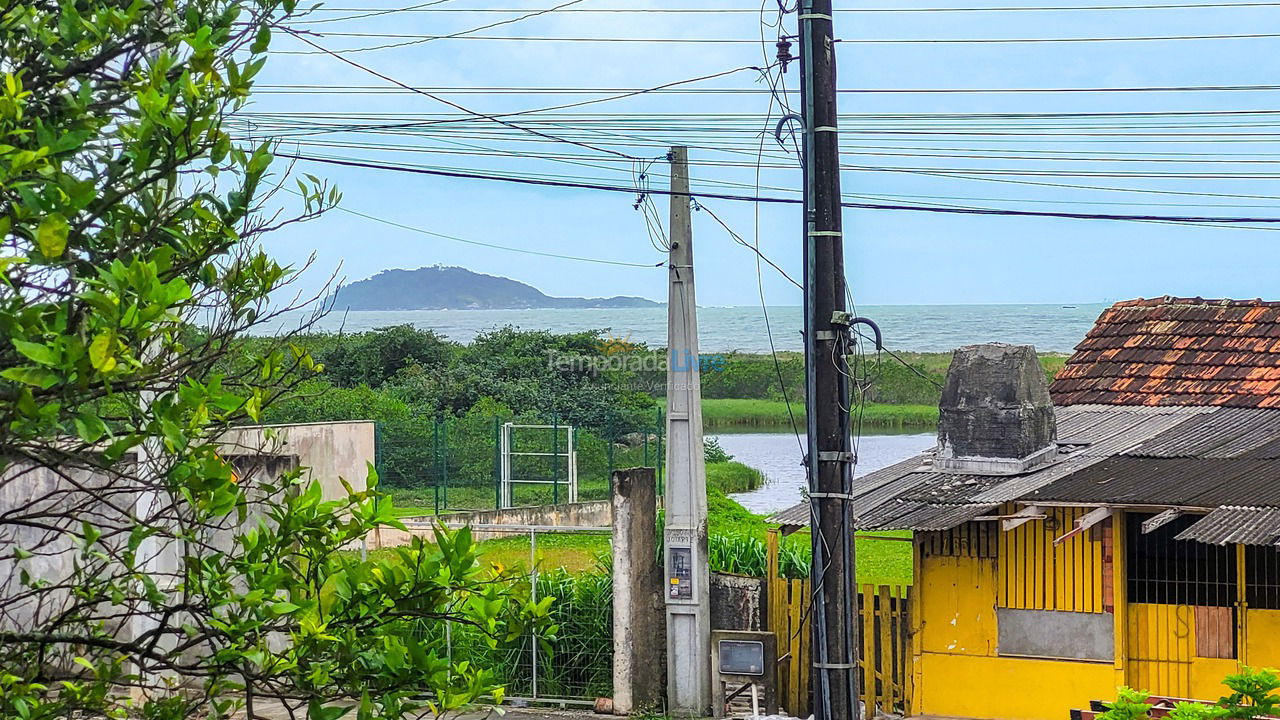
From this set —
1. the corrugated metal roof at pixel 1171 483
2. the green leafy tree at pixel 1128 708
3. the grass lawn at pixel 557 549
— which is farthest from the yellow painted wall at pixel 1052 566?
the grass lawn at pixel 557 549

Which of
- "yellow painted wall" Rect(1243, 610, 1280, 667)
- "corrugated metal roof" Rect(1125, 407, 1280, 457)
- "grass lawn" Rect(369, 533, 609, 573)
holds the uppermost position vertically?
"corrugated metal roof" Rect(1125, 407, 1280, 457)

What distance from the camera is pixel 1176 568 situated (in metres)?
10.7

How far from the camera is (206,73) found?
9.32 ft

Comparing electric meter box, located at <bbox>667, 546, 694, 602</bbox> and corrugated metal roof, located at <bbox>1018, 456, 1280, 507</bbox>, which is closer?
corrugated metal roof, located at <bbox>1018, 456, 1280, 507</bbox>

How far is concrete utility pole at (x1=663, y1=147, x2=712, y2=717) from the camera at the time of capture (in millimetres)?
12070

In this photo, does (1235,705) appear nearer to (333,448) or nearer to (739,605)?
(739,605)

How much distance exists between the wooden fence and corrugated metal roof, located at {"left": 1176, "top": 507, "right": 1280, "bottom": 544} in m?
3.07

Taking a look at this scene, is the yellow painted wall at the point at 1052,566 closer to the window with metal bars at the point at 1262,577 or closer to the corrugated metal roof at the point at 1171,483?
the corrugated metal roof at the point at 1171,483

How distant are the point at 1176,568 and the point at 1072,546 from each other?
33.6 inches

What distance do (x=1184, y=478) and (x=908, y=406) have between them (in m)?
32.6

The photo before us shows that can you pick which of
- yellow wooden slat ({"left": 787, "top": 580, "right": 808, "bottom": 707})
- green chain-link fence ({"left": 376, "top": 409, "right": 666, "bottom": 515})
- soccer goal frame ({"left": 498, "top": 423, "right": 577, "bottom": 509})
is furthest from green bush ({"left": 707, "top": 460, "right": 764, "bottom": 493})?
yellow wooden slat ({"left": 787, "top": 580, "right": 808, "bottom": 707})

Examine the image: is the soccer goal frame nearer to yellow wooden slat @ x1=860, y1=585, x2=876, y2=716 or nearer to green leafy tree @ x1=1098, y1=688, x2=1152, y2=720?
yellow wooden slat @ x1=860, y1=585, x2=876, y2=716

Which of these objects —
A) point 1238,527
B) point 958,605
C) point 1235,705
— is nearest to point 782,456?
point 958,605

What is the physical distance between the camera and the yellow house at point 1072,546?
405 inches
